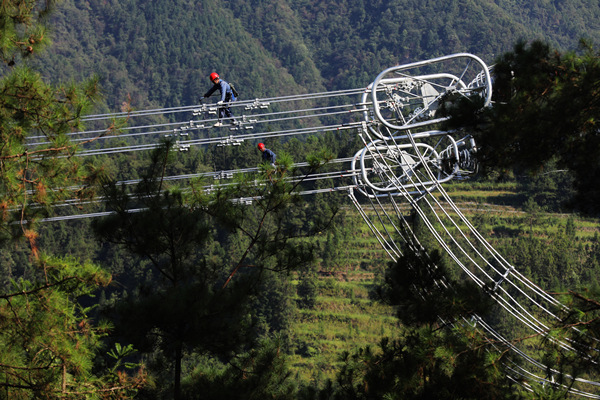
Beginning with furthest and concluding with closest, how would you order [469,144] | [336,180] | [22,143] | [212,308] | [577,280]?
[336,180] → [577,280] → [469,144] → [212,308] → [22,143]

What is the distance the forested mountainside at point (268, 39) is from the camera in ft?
518

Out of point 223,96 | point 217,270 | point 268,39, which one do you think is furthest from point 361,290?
point 268,39

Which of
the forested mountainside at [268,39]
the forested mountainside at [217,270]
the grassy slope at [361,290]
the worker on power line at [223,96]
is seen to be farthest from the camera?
the forested mountainside at [268,39]

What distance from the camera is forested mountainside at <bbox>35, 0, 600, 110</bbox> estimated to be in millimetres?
157750

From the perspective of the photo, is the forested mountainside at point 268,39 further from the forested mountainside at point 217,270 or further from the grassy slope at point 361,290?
the forested mountainside at point 217,270

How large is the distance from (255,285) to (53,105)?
315 cm

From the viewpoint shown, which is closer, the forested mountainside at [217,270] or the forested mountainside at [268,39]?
the forested mountainside at [217,270]

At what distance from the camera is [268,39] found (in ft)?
612

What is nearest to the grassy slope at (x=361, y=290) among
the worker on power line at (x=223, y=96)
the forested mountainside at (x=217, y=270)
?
the worker on power line at (x=223, y=96)

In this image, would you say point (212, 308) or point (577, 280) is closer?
point (212, 308)

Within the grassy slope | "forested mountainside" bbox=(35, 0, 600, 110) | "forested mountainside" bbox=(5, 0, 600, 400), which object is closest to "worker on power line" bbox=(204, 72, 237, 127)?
"forested mountainside" bbox=(5, 0, 600, 400)

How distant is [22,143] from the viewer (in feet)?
26.3

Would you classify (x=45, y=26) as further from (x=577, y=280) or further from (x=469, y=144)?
(x=577, y=280)

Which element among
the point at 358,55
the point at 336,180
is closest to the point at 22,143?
the point at 336,180
